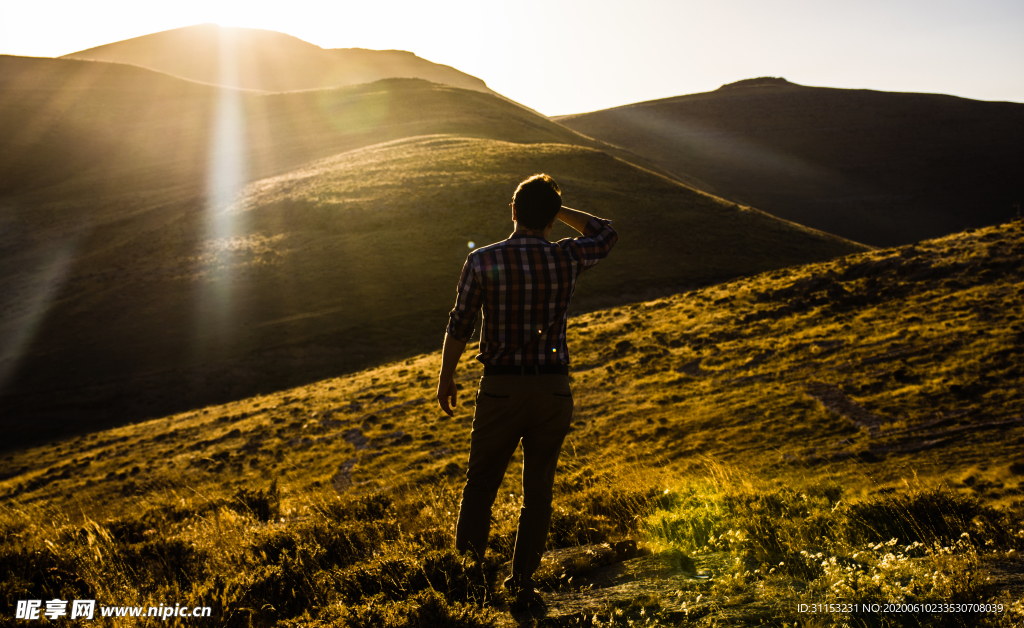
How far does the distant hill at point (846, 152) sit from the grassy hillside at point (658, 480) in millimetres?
65033

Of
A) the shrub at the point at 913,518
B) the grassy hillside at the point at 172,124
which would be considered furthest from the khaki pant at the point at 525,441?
the grassy hillside at the point at 172,124

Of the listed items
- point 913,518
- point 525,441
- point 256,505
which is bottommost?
point 256,505

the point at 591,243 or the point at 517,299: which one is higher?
the point at 591,243

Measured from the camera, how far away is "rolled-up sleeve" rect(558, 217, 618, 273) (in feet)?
11.9

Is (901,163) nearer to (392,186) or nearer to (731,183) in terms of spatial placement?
(731,183)

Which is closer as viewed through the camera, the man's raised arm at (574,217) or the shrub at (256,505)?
the man's raised arm at (574,217)

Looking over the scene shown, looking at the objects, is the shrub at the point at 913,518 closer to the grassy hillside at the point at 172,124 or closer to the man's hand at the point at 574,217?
the man's hand at the point at 574,217

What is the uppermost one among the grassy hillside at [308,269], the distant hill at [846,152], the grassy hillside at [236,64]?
the grassy hillside at [236,64]

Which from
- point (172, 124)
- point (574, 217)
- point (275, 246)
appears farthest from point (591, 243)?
point (172, 124)

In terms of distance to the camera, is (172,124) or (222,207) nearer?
(222,207)

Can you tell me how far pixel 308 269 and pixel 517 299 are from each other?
39.4 meters

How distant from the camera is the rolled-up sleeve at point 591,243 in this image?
363 cm

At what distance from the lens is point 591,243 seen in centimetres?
378

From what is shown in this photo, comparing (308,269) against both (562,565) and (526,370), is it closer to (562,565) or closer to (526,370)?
(562,565)
